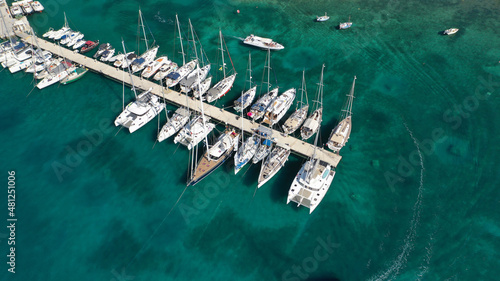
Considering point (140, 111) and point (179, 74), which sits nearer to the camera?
point (140, 111)

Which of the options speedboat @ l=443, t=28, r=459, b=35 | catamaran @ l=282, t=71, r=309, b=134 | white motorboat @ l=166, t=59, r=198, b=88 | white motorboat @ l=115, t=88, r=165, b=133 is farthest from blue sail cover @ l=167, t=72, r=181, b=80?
speedboat @ l=443, t=28, r=459, b=35

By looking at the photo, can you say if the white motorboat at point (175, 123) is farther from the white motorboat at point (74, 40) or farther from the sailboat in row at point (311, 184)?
the white motorboat at point (74, 40)

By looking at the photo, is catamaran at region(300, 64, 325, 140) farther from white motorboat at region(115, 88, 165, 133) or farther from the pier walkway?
white motorboat at region(115, 88, 165, 133)

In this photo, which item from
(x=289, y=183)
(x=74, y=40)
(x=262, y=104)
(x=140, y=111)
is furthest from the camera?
(x=74, y=40)

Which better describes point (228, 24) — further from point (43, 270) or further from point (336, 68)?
point (43, 270)

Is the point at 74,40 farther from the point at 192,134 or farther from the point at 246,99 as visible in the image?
the point at 246,99

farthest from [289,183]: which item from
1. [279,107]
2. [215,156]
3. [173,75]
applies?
[173,75]
